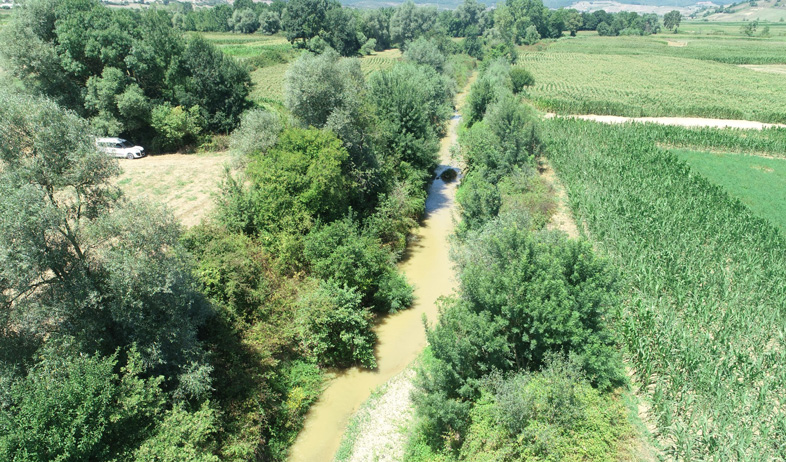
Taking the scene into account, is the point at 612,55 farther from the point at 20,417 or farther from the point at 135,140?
the point at 20,417

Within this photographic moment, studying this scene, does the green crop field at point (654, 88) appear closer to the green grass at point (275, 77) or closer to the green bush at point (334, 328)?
the green grass at point (275, 77)

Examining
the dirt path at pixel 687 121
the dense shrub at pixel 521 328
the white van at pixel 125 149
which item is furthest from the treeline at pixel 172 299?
the dirt path at pixel 687 121

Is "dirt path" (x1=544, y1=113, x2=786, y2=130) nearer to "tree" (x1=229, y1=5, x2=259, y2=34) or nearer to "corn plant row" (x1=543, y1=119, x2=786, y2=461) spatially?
"corn plant row" (x1=543, y1=119, x2=786, y2=461)

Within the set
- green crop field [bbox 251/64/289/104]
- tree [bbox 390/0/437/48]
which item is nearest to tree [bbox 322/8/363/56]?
green crop field [bbox 251/64/289/104]

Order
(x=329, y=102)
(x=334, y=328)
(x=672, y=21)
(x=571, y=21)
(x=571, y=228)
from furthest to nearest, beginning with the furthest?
(x=672, y=21), (x=571, y=21), (x=329, y=102), (x=571, y=228), (x=334, y=328)

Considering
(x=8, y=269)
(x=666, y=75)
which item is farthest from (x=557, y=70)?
(x=8, y=269)

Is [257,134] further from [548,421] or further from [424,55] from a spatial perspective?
[424,55]

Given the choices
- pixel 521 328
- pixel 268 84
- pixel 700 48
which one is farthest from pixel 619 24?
pixel 521 328
